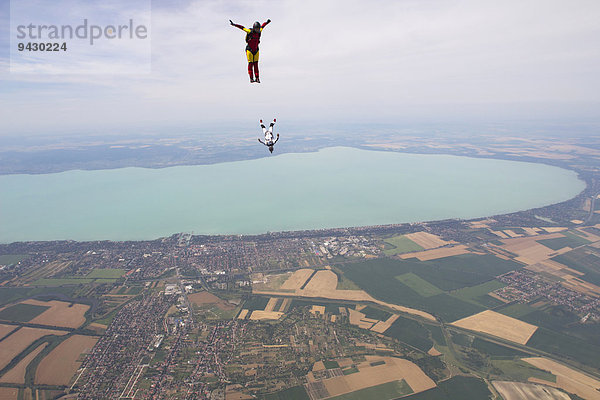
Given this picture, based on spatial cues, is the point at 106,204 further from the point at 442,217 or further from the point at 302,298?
the point at 442,217

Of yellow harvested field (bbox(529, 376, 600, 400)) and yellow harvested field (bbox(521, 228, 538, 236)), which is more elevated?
yellow harvested field (bbox(521, 228, 538, 236))

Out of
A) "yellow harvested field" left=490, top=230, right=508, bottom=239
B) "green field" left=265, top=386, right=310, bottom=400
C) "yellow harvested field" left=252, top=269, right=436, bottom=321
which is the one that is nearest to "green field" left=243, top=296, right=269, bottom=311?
"yellow harvested field" left=252, top=269, right=436, bottom=321

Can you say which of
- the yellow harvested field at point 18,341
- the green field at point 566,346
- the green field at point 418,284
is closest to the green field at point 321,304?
the green field at point 418,284

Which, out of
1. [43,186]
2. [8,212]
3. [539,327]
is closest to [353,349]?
[539,327]

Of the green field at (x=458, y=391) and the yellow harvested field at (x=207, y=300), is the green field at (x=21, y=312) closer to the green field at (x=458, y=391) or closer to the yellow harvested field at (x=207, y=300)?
the yellow harvested field at (x=207, y=300)

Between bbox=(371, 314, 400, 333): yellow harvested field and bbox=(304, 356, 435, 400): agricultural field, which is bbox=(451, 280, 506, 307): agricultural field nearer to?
bbox=(371, 314, 400, 333): yellow harvested field
